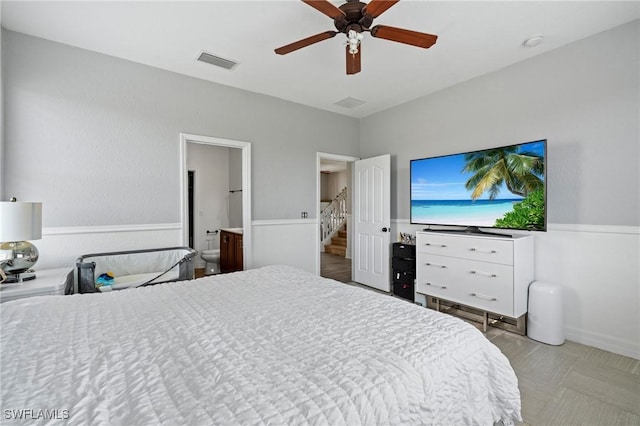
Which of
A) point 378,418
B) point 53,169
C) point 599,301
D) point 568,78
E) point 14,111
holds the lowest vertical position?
point 599,301

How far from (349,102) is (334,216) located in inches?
188

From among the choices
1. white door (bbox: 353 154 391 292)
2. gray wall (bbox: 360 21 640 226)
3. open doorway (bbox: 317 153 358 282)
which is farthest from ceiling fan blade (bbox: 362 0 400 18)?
open doorway (bbox: 317 153 358 282)

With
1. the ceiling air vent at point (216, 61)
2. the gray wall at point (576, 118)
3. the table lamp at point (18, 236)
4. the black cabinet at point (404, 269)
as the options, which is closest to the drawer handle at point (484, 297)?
the black cabinet at point (404, 269)

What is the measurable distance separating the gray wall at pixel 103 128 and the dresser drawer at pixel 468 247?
225 centimetres

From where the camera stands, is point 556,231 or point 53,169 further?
point 556,231

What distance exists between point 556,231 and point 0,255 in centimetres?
487

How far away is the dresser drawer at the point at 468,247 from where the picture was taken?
2.88m

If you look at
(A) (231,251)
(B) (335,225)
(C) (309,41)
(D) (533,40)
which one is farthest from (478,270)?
(B) (335,225)

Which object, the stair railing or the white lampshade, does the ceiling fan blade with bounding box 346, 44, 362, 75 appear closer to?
the white lampshade

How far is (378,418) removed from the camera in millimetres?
891

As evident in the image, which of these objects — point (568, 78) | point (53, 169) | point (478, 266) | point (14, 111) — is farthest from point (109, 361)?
point (568, 78)

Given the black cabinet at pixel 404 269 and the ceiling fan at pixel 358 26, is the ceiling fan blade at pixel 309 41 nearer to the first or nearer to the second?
the ceiling fan at pixel 358 26

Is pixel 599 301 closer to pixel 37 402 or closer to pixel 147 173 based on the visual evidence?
pixel 37 402

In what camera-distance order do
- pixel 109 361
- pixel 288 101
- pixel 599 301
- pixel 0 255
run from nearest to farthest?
pixel 109 361 → pixel 0 255 → pixel 599 301 → pixel 288 101
